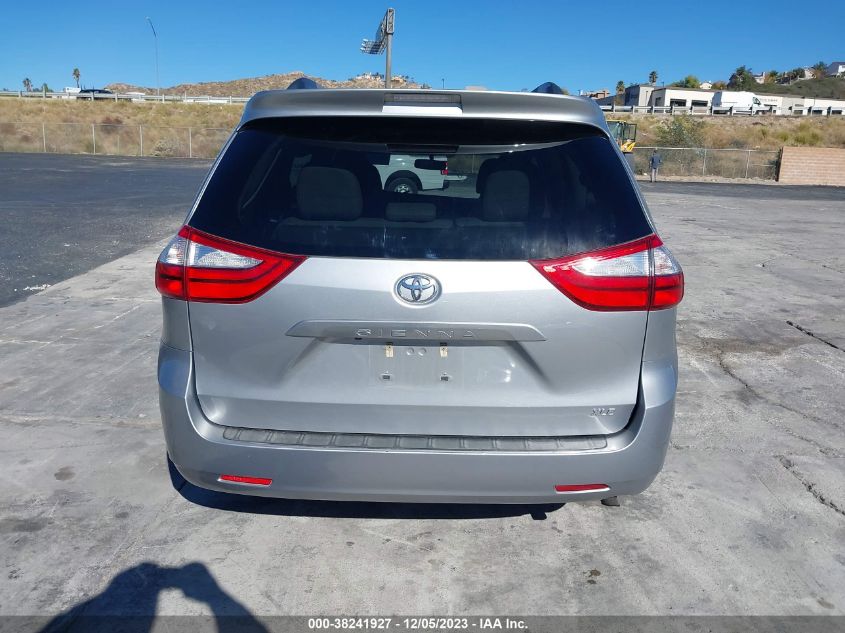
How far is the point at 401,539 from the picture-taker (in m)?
3.43

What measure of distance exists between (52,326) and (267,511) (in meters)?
4.13

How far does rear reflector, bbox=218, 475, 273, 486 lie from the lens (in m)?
2.84

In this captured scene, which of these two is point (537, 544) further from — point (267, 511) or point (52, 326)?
point (52, 326)

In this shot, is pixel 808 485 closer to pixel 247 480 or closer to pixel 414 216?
pixel 414 216

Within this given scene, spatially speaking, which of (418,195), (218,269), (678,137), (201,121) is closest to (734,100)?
(678,137)

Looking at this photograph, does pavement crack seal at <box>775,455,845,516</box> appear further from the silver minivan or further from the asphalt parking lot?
the silver minivan

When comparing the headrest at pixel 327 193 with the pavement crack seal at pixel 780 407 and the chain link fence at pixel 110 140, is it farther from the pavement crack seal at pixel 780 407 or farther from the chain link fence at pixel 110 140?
the chain link fence at pixel 110 140

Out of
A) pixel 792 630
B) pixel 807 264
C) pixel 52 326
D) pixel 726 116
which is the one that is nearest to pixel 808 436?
pixel 792 630

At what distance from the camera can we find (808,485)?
4.04 m

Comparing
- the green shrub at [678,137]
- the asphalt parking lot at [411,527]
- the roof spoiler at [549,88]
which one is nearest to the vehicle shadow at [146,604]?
the asphalt parking lot at [411,527]

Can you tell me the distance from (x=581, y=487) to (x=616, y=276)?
806 mm

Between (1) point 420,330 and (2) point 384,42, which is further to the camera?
(2) point 384,42

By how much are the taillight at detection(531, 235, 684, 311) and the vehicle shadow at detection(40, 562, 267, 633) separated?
1699 mm

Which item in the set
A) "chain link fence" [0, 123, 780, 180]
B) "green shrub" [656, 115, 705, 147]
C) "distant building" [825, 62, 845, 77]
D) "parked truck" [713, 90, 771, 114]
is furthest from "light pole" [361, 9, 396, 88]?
"distant building" [825, 62, 845, 77]
